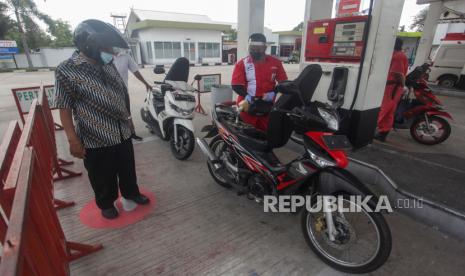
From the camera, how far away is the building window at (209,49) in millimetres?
28633

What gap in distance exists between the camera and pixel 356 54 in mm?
3238

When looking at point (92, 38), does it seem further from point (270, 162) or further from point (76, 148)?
point (270, 162)

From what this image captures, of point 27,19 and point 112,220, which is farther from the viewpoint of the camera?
point 27,19

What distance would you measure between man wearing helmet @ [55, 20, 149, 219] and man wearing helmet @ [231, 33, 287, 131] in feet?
4.92

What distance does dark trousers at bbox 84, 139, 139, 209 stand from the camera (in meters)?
2.26

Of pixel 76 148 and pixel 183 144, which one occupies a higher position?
pixel 76 148

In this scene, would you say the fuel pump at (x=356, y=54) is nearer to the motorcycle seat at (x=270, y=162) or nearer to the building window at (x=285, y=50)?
the motorcycle seat at (x=270, y=162)

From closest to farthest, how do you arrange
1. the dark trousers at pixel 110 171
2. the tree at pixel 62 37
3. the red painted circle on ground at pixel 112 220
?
the dark trousers at pixel 110 171 < the red painted circle on ground at pixel 112 220 < the tree at pixel 62 37

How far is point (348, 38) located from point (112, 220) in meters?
3.52

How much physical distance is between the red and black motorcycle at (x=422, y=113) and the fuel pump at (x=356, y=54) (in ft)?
4.00

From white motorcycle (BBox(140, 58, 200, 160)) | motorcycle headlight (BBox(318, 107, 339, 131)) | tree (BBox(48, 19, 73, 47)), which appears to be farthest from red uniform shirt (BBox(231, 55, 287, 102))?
tree (BBox(48, 19, 73, 47))

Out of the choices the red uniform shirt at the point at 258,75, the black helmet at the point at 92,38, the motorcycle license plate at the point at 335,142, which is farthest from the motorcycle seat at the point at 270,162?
the black helmet at the point at 92,38

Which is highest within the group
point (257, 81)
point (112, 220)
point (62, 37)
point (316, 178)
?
point (62, 37)

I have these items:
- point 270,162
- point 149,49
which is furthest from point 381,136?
point 149,49
